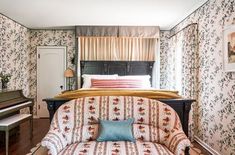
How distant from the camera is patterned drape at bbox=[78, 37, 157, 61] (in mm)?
6562

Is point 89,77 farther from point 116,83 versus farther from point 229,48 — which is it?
point 229,48

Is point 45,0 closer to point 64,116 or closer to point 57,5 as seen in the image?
point 57,5

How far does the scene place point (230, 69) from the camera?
3201 mm

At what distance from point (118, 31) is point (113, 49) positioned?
514 millimetres

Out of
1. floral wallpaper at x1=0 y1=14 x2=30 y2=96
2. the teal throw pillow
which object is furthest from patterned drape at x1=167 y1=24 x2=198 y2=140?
floral wallpaper at x1=0 y1=14 x2=30 y2=96

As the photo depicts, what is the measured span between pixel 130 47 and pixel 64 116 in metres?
4.07

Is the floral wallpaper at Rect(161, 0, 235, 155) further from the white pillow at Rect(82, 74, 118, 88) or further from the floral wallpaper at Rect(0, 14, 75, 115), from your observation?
the floral wallpaper at Rect(0, 14, 75, 115)

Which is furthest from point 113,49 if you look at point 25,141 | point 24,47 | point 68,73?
point 25,141

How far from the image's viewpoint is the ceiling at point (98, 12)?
4.25 m

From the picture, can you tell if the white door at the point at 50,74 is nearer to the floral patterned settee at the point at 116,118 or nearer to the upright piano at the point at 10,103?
the upright piano at the point at 10,103

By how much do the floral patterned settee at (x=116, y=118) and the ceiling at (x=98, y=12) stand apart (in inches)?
78.7

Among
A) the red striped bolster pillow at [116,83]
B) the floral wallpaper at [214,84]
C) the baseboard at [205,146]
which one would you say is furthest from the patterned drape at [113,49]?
the baseboard at [205,146]

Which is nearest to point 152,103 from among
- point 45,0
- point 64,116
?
point 64,116

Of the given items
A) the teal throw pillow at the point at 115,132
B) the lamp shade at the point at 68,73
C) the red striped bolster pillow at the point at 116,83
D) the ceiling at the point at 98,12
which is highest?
the ceiling at the point at 98,12
